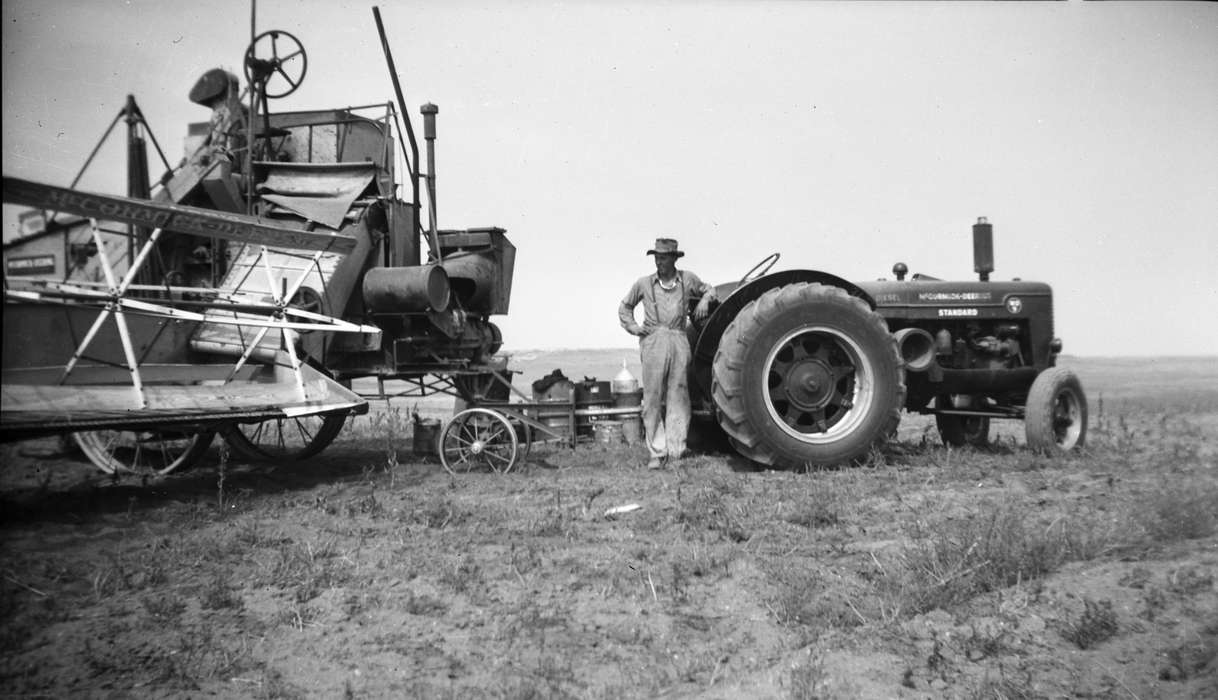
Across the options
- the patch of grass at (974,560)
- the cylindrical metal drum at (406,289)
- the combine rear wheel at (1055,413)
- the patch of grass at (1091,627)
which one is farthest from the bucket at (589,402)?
the patch of grass at (1091,627)

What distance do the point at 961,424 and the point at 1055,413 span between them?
1.26 m

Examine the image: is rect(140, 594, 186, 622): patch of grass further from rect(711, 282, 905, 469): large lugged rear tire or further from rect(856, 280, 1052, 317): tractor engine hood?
rect(856, 280, 1052, 317): tractor engine hood

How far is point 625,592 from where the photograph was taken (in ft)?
11.0

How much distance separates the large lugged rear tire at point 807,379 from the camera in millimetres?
5848

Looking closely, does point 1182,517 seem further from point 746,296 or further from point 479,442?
point 479,442

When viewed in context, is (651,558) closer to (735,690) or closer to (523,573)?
(523,573)

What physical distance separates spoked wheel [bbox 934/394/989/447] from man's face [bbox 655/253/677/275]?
3233mm

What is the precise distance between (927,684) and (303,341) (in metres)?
5.51

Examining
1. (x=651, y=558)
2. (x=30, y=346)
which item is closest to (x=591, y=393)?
(x=651, y=558)

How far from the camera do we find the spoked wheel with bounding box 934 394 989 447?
7855 millimetres

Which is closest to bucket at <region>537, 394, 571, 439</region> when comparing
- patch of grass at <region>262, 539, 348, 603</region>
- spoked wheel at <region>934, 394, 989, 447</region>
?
patch of grass at <region>262, 539, 348, 603</region>

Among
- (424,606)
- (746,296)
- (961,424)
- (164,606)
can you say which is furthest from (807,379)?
(164,606)

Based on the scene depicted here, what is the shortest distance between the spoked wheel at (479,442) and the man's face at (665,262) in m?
1.80

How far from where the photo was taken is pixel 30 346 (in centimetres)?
559
